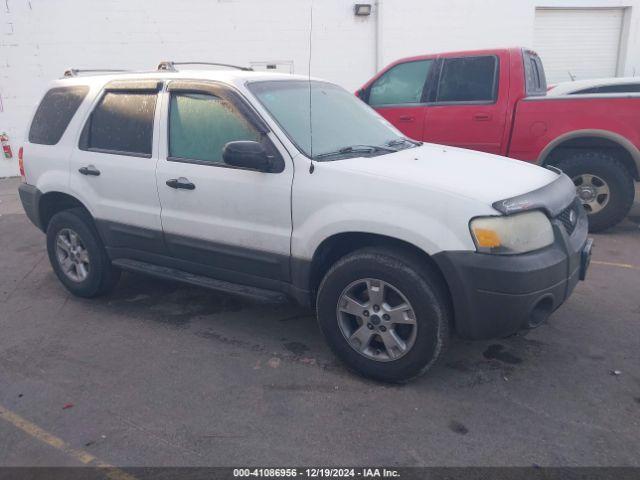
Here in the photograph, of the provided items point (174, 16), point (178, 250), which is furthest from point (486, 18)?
point (178, 250)

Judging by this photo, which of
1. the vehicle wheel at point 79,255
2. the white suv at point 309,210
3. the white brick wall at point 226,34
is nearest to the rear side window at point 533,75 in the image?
the white suv at point 309,210

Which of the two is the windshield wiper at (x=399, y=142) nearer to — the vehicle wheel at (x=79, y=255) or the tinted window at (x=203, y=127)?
the tinted window at (x=203, y=127)

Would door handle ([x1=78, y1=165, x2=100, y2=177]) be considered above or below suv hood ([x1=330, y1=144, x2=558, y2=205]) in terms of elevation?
below

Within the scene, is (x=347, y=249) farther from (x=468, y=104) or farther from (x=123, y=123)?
(x=468, y=104)

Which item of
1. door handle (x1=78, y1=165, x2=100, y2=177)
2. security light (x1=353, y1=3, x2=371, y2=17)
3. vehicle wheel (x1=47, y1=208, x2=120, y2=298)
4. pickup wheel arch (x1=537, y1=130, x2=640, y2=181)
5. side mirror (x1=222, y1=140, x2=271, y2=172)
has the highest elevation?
security light (x1=353, y1=3, x2=371, y2=17)

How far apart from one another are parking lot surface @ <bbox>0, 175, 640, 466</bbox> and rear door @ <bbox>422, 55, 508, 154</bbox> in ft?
8.24

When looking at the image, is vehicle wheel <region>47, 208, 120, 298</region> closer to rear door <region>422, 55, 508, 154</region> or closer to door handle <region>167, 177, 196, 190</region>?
door handle <region>167, 177, 196, 190</region>

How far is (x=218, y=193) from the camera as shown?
3736 millimetres

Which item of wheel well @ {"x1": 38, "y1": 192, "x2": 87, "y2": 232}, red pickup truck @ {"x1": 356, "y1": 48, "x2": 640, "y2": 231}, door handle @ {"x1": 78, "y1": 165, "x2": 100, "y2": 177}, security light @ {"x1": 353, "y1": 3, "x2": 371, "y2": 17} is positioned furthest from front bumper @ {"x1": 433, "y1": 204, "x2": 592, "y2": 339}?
security light @ {"x1": 353, "y1": 3, "x2": 371, "y2": 17}

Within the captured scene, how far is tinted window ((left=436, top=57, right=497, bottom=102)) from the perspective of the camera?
658cm

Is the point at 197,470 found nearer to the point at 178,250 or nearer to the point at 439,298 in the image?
the point at 439,298

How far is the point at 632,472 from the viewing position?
102 inches

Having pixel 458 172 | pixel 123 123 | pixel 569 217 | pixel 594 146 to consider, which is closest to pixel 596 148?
pixel 594 146

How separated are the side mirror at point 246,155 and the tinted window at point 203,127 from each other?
8.4 inches
